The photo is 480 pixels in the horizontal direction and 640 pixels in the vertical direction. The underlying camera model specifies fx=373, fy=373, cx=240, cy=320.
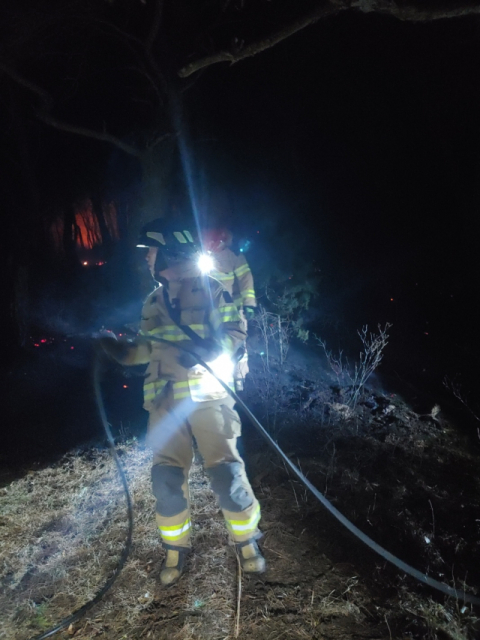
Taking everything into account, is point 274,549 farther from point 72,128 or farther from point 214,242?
point 72,128

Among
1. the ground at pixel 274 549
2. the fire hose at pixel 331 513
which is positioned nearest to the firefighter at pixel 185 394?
the fire hose at pixel 331 513

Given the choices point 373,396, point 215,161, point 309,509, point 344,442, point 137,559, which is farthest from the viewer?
point 215,161

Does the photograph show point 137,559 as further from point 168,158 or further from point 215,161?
point 215,161

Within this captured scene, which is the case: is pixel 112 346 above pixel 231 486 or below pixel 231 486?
above

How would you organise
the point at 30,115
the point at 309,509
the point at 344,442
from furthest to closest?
1. the point at 30,115
2. the point at 344,442
3. the point at 309,509

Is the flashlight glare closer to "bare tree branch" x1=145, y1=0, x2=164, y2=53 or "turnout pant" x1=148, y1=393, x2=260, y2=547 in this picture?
"turnout pant" x1=148, y1=393, x2=260, y2=547

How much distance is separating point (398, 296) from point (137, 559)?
8.92 m

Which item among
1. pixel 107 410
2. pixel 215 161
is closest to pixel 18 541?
pixel 107 410

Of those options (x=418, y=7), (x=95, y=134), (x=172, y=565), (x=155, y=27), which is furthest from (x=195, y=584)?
(x=155, y=27)

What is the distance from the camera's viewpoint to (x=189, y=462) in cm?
279

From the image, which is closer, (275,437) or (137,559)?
(137,559)

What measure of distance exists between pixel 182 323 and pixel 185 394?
0.52m

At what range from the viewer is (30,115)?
9422 millimetres

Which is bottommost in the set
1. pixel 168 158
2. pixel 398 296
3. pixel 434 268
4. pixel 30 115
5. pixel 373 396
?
pixel 373 396
